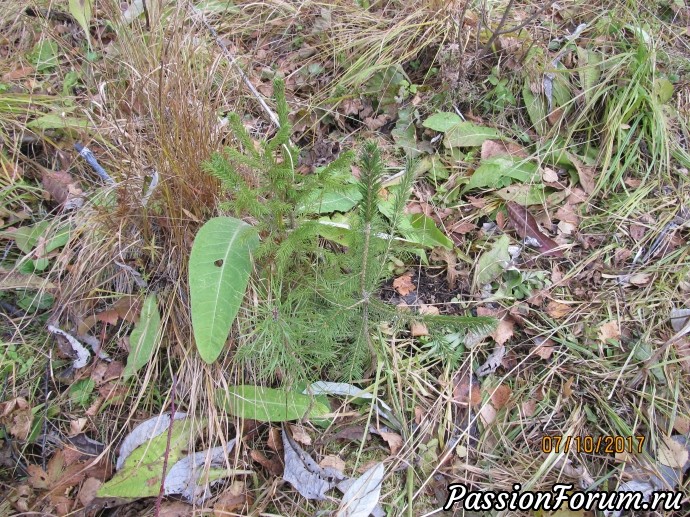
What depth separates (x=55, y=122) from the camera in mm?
2148

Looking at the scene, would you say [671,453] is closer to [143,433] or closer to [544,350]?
[544,350]

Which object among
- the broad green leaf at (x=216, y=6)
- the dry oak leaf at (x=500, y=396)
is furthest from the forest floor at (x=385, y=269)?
the broad green leaf at (x=216, y=6)

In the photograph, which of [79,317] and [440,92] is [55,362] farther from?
[440,92]

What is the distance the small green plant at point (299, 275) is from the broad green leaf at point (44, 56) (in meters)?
1.51

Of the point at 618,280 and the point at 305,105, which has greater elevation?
the point at 305,105

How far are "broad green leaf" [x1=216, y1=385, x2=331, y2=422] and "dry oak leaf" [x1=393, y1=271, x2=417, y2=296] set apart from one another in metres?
0.53

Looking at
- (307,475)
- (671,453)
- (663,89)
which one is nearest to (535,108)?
(663,89)

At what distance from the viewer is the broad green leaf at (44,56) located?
246cm

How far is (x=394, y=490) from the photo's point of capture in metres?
1.58

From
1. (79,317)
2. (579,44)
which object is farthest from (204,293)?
(579,44)

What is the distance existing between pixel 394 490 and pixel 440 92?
1.75 metres

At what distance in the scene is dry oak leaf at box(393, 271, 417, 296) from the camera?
192cm
